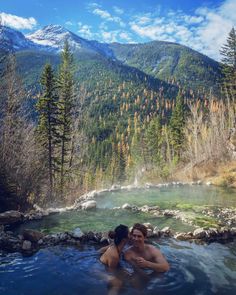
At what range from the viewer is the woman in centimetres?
992

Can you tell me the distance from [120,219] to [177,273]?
859 centimetres

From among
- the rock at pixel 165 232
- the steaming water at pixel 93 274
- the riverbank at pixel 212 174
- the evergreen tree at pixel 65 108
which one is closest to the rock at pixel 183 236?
the rock at pixel 165 232

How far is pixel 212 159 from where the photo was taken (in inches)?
2141

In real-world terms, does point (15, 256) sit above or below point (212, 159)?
below

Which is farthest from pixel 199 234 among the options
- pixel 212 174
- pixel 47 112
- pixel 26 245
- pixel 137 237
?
pixel 212 174

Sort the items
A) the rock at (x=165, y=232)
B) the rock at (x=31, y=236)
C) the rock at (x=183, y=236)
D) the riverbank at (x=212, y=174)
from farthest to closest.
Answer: the riverbank at (x=212, y=174) < the rock at (x=165, y=232) < the rock at (x=183, y=236) < the rock at (x=31, y=236)

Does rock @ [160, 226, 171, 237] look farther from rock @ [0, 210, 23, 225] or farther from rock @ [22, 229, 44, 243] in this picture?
rock @ [0, 210, 23, 225]

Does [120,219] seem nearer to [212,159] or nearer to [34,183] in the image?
[34,183]

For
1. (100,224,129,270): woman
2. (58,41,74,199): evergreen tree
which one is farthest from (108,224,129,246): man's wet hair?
(58,41,74,199): evergreen tree

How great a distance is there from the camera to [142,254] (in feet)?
34.2

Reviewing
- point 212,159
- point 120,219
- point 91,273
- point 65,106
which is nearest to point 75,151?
point 65,106

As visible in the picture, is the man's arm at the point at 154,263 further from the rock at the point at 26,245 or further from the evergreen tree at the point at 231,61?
the evergreen tree at the point at 231,61

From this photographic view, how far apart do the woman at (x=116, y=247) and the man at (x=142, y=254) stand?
27 centimetres

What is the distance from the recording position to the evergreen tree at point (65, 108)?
33156mm
